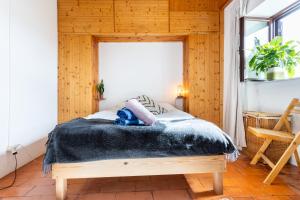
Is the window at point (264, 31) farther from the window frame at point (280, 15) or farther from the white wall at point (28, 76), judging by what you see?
the white wall at point (28, 76)

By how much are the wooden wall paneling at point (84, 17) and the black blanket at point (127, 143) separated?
7.74 ft

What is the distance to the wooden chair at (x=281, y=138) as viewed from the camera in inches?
74.3

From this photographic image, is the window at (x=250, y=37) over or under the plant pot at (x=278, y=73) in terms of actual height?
over

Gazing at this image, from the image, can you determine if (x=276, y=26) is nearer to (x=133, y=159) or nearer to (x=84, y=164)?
(x=133, y=159)

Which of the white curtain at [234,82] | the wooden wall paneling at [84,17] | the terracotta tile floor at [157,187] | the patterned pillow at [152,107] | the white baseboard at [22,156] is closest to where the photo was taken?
the terracotta tile floor at [157,187]

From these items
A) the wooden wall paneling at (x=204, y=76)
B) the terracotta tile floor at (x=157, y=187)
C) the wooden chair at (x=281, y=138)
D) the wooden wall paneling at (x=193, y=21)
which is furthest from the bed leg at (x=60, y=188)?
the wooden wall paneling at (x=193, y=21)

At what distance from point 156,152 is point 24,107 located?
5.95ft

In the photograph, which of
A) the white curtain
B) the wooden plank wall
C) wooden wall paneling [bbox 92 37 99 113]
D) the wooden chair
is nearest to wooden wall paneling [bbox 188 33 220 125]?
the wooden plank wall

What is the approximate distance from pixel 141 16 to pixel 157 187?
2.75 metres

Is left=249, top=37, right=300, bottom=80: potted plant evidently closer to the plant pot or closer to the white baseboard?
the plant pot

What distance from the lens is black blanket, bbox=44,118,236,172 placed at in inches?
63.1

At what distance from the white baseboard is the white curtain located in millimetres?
2657

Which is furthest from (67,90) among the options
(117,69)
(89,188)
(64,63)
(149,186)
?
(149,186)

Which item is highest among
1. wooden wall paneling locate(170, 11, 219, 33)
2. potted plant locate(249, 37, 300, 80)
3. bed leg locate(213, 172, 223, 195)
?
wooden wall paneling locate(170, 11, 219, 33)
